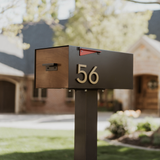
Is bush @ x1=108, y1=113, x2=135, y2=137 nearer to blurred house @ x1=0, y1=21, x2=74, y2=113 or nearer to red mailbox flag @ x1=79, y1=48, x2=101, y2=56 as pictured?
red mailbox flag @ x1=79, y1=48, x2=101, y2=56

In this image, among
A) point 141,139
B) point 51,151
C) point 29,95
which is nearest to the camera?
point 51,151

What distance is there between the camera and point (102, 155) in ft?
21.0

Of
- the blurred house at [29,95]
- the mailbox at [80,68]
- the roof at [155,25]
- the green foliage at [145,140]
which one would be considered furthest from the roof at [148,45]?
the mailbox at [80,68]

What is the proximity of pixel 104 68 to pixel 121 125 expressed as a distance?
16.9 ft

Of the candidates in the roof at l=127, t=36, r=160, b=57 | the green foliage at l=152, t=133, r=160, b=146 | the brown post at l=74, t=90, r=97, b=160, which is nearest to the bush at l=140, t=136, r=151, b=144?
the green foliage at l=152, t=133, r=160, b=146

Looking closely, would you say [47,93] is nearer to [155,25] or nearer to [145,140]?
[155,25]

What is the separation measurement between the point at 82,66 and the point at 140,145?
4.82 m

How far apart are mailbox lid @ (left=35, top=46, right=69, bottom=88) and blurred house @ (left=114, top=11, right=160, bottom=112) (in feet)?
43.4

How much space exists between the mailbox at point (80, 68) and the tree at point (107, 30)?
1323 centimetres

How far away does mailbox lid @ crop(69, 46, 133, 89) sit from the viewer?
125 inches

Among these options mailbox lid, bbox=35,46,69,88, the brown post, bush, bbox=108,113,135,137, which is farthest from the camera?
bush, bbox=108,113,135,137

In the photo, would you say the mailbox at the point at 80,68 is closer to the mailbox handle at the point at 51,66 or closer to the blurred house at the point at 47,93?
the mailbox handle at the point at 51,66

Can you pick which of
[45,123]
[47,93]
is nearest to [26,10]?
[45,123]

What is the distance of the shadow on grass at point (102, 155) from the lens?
594 centimetres
